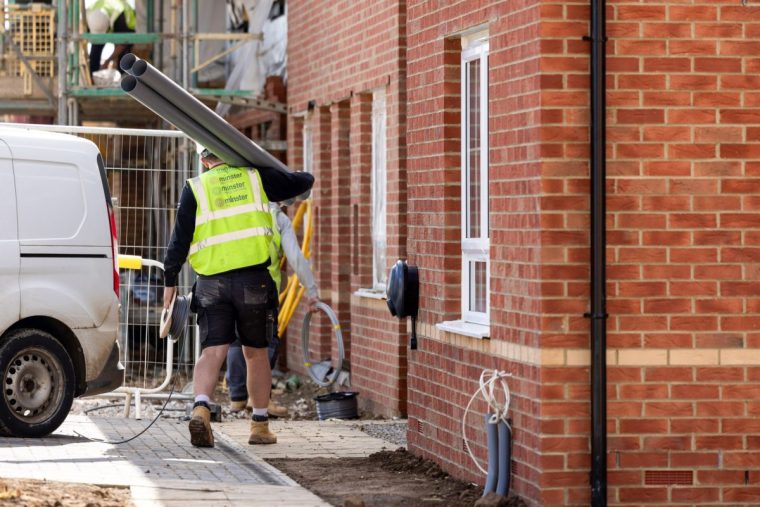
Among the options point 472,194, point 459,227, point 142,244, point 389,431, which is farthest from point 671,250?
point 142,244

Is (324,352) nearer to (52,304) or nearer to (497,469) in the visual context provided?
(52,304)

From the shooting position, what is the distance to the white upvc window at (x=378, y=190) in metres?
15.1

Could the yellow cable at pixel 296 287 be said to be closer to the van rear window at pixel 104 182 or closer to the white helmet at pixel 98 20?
the white helmet at pixel 98 20

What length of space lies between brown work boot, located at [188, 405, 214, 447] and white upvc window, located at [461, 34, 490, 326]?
2.02 m

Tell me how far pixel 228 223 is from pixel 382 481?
2.21m

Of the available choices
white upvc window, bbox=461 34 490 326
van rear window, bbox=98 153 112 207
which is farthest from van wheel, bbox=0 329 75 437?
white upvc window, bbox=461 34 490 326

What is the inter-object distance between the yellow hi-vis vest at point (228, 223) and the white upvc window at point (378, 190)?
3885 millimetres

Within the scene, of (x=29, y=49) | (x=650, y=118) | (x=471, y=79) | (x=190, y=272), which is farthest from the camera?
(x=29, y=49)

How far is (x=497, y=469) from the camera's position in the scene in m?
8.41

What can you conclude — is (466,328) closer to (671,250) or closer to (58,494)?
(671,250)

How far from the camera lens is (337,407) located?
14227mm

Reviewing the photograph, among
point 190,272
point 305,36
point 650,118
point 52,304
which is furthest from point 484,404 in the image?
point 305,36

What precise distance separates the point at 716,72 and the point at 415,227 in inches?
115

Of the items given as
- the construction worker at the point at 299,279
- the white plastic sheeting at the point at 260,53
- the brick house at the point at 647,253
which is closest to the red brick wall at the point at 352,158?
the white plastic sheeting at the point at 260,53
